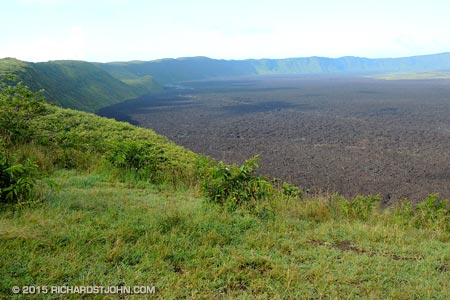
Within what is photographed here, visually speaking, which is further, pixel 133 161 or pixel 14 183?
pixel 133 161

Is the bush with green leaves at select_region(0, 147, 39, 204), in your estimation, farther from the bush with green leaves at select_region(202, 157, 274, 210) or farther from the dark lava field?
the dark lava field

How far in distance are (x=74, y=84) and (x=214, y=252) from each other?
8885cm

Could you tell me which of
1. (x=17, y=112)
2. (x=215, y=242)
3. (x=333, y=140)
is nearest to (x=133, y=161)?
(x=215, y=242)

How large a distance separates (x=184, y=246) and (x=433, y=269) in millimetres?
3081

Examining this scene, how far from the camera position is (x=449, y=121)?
46.8 metres

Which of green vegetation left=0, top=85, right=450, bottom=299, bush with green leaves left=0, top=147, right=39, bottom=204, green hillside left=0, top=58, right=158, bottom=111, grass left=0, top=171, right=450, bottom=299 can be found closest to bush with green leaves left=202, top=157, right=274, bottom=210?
green vegetation left=0, top=85, right=450, bottom=299

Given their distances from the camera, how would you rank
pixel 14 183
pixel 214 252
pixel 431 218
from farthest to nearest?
pixel 431 218 < pixel 14 183 < pixel 214 252

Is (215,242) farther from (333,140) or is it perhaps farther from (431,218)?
(333,140)

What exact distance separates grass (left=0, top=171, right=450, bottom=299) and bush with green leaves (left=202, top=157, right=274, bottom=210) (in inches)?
14.7

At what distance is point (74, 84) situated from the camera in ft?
273

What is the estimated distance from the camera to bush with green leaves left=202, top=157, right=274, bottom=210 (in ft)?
20.1

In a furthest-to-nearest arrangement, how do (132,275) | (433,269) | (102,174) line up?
(102,174)
(433,269)
(132,275)

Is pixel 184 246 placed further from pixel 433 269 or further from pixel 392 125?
pixel 392 125

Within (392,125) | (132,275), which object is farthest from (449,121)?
(132,275)
